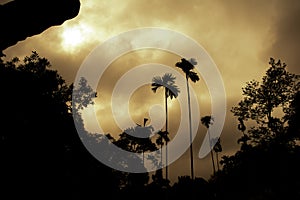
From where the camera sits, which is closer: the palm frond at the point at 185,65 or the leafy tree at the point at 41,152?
the leafy tree at the point at 41,152

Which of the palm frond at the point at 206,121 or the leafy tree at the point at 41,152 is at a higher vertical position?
the palm frond at the point at 206,121

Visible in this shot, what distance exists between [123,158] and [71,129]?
2351 centimetres

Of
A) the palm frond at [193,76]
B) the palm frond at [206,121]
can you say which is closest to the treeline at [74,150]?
the palm frond at [193,76]

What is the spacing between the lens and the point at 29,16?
7.66ft

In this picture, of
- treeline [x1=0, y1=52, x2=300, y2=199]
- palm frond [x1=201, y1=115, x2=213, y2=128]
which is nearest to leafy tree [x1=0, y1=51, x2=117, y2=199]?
treeline [x1=0, y1=52, x2=300, y2=199]

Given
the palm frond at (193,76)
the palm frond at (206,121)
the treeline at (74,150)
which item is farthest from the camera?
the palm frond at (206,121)

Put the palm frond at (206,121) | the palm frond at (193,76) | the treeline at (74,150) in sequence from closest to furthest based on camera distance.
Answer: the treeline at (74,150)
the palm frond at (193,76)
the palm frond at (206,121)


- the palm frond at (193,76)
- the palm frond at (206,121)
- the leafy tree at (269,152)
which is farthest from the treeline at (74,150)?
the palm frond at (206,121)

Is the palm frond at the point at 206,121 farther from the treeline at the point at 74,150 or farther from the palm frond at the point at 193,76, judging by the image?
the treeline at the point at 74,150

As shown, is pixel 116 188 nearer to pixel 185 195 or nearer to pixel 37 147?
pixel 37 147

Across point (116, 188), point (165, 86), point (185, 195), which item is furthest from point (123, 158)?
point (165, 86)

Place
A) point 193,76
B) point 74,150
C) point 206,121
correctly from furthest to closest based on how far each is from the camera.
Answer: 1. point 206,121
2. point 193,76
3. point 74,150

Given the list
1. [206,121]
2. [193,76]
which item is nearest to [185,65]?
[193,76]

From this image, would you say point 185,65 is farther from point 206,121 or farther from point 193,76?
point 206,121
